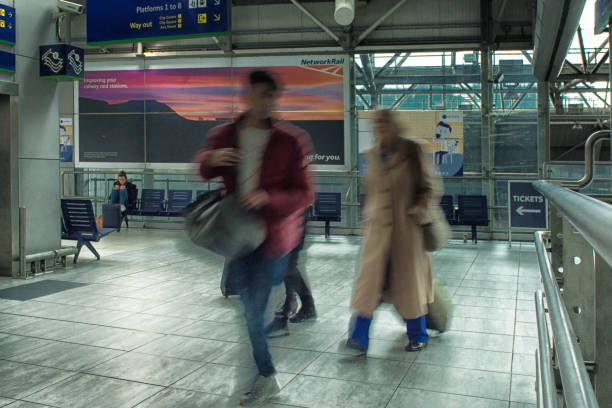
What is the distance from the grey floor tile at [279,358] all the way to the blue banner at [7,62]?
580cm

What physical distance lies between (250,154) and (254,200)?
1.19 ft

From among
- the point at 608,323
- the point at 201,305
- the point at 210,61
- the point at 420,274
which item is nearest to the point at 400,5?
the point at 210,61

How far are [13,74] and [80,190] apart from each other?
9208 millimetres

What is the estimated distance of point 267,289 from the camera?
12.1 feet

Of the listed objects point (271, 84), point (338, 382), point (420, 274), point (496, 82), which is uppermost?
point (496, 82)

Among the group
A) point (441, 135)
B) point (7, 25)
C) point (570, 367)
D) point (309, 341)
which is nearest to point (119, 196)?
point (7, 25)

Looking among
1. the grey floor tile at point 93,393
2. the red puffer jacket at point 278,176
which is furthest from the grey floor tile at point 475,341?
the grey floor tile at point 93,393

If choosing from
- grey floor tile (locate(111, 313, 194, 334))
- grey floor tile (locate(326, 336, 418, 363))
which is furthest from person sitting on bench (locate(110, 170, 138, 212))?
grey floor tile (locate(326, 336, 418, 363))

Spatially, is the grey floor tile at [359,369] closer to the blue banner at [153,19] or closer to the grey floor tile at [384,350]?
the grey floor tile at [384,350]

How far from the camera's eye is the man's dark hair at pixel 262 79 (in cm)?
368

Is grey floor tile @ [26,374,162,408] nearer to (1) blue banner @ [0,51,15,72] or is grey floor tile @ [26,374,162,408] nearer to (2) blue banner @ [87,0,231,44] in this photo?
(1) blue banner @ [0,51,15,72]

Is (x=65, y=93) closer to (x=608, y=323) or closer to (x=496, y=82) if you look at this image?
(x=496, y=82)

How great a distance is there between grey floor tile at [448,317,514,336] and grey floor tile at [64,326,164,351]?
106 inches

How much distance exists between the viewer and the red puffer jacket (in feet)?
11.7
